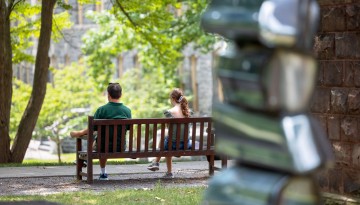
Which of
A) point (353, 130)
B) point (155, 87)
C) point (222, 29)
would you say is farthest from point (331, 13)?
point (155, 87)

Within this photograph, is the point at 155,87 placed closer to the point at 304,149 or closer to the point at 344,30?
the point at 344,30

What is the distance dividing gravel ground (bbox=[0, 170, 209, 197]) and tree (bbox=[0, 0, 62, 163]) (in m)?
6.30

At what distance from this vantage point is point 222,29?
17.2 feet

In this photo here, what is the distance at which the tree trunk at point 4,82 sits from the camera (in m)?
20.5

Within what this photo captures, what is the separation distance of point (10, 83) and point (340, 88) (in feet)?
41.5

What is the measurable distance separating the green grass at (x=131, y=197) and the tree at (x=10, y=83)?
896 centimetres

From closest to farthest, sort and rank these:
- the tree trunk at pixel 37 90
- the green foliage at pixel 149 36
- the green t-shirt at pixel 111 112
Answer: the green t-shirt at pixel 111 112, the tree trunk at pixel 37 90, the green foliage at pixel 149 36

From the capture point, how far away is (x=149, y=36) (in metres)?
23.3

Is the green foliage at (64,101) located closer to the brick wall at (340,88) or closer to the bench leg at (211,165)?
the bench leg at (211,165)

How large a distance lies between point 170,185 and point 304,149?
828 cm

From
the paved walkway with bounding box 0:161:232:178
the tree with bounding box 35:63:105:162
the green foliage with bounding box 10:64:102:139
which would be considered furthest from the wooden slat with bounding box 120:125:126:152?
the tree with bounding box 35:63:105:162

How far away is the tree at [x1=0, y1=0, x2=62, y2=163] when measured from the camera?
20.5m

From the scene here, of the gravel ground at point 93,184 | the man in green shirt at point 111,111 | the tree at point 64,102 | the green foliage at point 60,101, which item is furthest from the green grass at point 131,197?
the tree at point 64,102

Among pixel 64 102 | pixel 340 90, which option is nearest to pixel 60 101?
pixel 64 102
